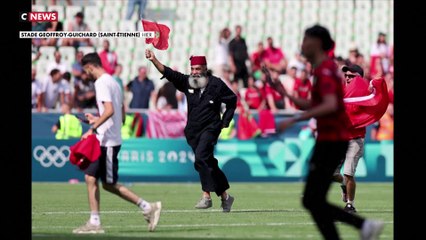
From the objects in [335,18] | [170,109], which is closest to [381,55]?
[335,18]

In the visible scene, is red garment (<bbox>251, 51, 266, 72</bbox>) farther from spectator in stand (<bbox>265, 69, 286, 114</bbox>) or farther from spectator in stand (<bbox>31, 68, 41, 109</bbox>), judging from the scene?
spectator in stand (<bbox>31, 68, 41, 109</bbox>)

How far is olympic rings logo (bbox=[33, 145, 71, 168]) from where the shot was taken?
88.5 feet

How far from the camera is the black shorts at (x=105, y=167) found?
14.1 metres

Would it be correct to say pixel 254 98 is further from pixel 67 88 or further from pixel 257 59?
pixel 67 88

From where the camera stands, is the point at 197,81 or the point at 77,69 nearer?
the point at 197,81

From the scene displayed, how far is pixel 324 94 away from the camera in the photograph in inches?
428

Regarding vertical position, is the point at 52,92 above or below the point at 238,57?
below

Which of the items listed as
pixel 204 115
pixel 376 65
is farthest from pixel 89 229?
pixel 376 65

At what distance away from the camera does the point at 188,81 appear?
18.2m

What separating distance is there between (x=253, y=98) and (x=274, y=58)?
2.54 metres

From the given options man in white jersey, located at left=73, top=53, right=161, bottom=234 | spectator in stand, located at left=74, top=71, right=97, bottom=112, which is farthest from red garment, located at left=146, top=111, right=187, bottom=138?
man in white jersey, located at left=73, top=53, right=161, bottom=234

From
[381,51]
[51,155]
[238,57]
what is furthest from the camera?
[381,51]

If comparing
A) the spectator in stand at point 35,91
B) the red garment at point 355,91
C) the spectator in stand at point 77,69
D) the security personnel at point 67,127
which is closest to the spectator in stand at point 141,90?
the spectator in stand at point 77,69

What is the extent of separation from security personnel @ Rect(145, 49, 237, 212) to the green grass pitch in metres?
0.55
